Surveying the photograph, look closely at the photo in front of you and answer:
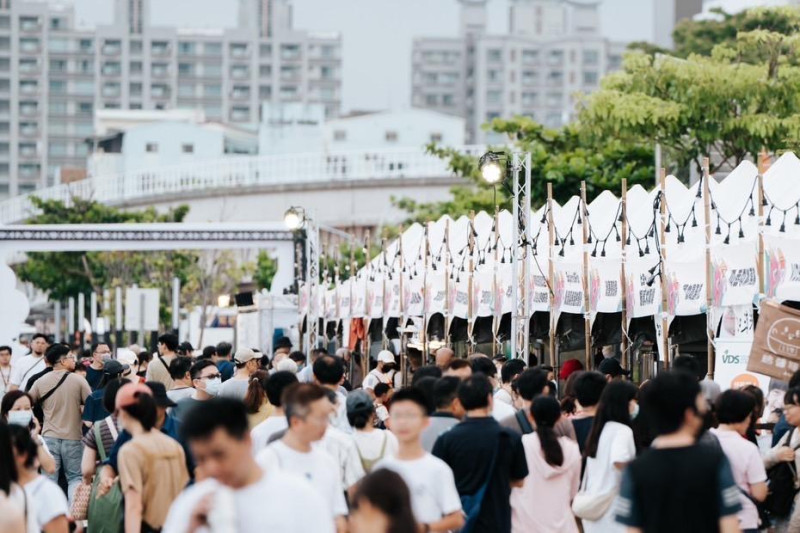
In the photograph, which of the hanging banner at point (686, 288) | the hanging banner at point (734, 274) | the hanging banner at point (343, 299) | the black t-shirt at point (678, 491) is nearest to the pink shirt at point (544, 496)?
the black t-shirt at point (678, 491)

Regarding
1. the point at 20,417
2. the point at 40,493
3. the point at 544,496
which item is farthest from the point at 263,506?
the point at 20,417

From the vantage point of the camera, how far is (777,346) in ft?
45.5

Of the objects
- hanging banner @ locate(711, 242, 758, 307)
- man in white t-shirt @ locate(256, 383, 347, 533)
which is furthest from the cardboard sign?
man in white t-shirt @ locate(256, 383, 347, 533)

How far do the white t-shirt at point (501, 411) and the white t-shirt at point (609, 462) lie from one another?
111 cm

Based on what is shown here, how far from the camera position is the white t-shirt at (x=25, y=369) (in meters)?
19.8

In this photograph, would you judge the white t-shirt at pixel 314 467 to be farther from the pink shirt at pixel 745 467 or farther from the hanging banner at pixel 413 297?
the hanging banner at pixel 413 297

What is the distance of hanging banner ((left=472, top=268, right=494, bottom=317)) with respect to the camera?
22.9 m

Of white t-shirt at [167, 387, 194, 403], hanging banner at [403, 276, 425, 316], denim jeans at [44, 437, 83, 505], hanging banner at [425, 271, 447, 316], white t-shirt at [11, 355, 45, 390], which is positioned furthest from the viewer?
hanging banner at [403, 276, 425, 316]

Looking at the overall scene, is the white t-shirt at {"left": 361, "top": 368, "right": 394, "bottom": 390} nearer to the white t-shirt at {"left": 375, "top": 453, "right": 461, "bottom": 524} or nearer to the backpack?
the backpack

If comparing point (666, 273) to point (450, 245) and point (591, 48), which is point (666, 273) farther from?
point (591, 48)

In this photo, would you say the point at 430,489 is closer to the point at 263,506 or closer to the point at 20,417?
the point at 263,506

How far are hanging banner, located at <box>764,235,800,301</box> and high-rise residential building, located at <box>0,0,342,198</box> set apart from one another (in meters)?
145

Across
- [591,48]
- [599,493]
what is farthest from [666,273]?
[591,48]

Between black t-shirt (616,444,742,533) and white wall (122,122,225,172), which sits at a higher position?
white wall (122,122,225,172)
